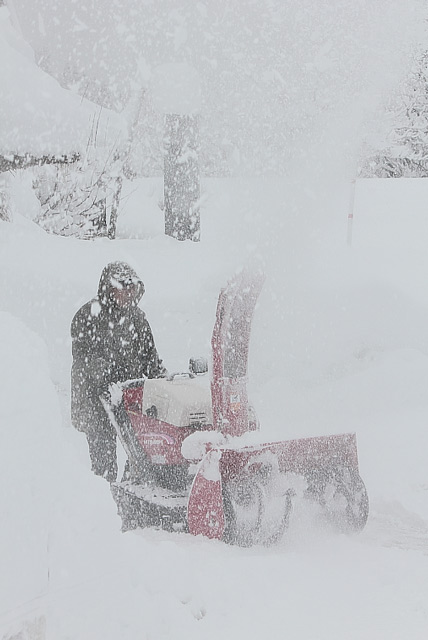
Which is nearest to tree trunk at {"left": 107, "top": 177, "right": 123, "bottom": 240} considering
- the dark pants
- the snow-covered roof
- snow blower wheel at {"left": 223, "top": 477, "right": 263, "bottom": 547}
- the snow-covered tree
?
the snow-covered roof

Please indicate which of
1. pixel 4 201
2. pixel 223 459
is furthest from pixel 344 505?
pixel 4 201

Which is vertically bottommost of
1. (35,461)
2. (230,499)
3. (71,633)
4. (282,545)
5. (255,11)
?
(282,545)

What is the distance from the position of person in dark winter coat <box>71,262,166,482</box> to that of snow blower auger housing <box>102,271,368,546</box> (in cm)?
31

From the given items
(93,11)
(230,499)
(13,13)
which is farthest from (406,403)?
(93,11)

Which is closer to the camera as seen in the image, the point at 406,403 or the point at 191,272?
the point at 406,403

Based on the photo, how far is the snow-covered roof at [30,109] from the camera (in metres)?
7.57

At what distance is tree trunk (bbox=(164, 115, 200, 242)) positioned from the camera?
412 inches

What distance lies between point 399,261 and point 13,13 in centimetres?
576

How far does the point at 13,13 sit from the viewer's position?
31.4 feet

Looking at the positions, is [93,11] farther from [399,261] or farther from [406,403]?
[406,403]

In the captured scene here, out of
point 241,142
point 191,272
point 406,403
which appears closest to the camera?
point 406,403

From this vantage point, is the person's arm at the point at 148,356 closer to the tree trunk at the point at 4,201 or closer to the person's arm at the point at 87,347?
the person's arm at the point at 87,347

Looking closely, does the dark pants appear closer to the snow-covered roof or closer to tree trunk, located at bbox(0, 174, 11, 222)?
the snow-covered roof

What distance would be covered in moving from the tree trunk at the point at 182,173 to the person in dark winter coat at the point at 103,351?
5823mm
